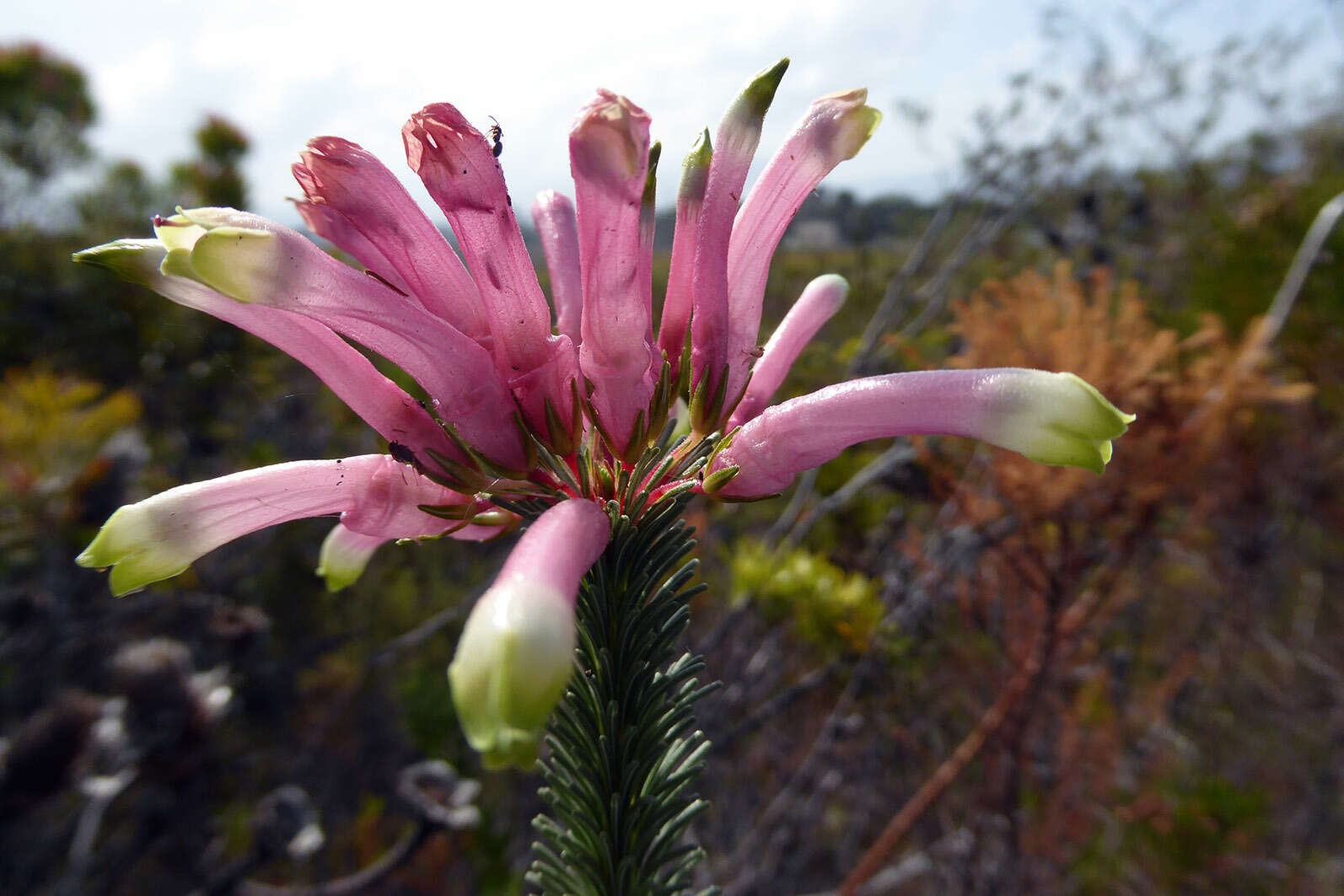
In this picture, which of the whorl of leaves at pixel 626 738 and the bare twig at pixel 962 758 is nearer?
the whorl of leaves at pixel 626 738

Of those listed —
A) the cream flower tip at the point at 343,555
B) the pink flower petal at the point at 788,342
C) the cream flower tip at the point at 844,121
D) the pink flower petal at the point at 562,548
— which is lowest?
the cream flower tip at the point at 343,555

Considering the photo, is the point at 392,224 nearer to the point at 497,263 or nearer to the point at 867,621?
the point at 497,263

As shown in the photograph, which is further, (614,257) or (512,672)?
(614,257)

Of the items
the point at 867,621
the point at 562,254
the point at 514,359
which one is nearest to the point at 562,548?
the point at 514,359

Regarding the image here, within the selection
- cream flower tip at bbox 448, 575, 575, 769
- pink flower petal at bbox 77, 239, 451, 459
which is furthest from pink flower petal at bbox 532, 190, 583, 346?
cream flower tip at bbox 448, 575, 575, 769

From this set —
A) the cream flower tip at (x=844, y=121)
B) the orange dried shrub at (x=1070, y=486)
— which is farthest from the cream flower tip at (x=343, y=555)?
the orange dried shrub at (x=1070, y=486)

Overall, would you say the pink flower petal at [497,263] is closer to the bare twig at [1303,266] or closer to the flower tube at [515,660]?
the flower tube at [515,660]
